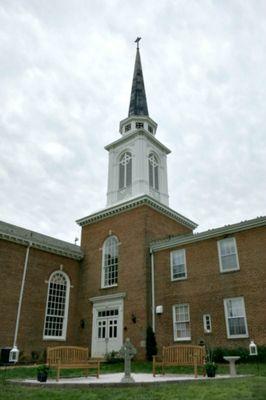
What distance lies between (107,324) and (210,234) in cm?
858

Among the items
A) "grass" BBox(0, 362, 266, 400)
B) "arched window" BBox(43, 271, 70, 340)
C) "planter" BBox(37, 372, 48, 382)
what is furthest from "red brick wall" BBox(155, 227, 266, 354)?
"planter" BBox(37, 372, 48, 382)

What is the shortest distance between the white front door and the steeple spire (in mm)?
16161

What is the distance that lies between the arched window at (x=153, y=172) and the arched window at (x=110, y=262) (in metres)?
5.52

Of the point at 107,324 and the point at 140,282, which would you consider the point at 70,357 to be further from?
the point at 107,324

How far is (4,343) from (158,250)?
993 centimetres

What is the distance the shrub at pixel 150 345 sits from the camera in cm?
1941

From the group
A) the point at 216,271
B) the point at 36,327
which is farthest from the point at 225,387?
the point at 36,327

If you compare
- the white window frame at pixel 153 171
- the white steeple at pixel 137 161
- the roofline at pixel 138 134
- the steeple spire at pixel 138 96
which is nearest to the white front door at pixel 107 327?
the white steeple at pixel 137 161

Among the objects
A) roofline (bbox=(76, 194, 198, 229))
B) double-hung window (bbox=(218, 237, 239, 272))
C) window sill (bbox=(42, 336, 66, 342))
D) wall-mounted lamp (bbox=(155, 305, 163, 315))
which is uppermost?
roofline (bbox=(76, 194, 198, 229))

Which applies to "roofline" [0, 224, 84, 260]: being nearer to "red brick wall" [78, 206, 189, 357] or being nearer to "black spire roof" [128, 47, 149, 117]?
"red brick wall" [78, 206, 189, 357]

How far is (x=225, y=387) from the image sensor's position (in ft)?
27.9

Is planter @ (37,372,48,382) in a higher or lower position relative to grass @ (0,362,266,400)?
higher

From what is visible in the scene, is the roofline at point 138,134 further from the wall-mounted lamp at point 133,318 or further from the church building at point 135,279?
the wall-mounted lamp at point 133,318

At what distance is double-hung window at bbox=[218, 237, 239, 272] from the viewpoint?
60.6 ft
